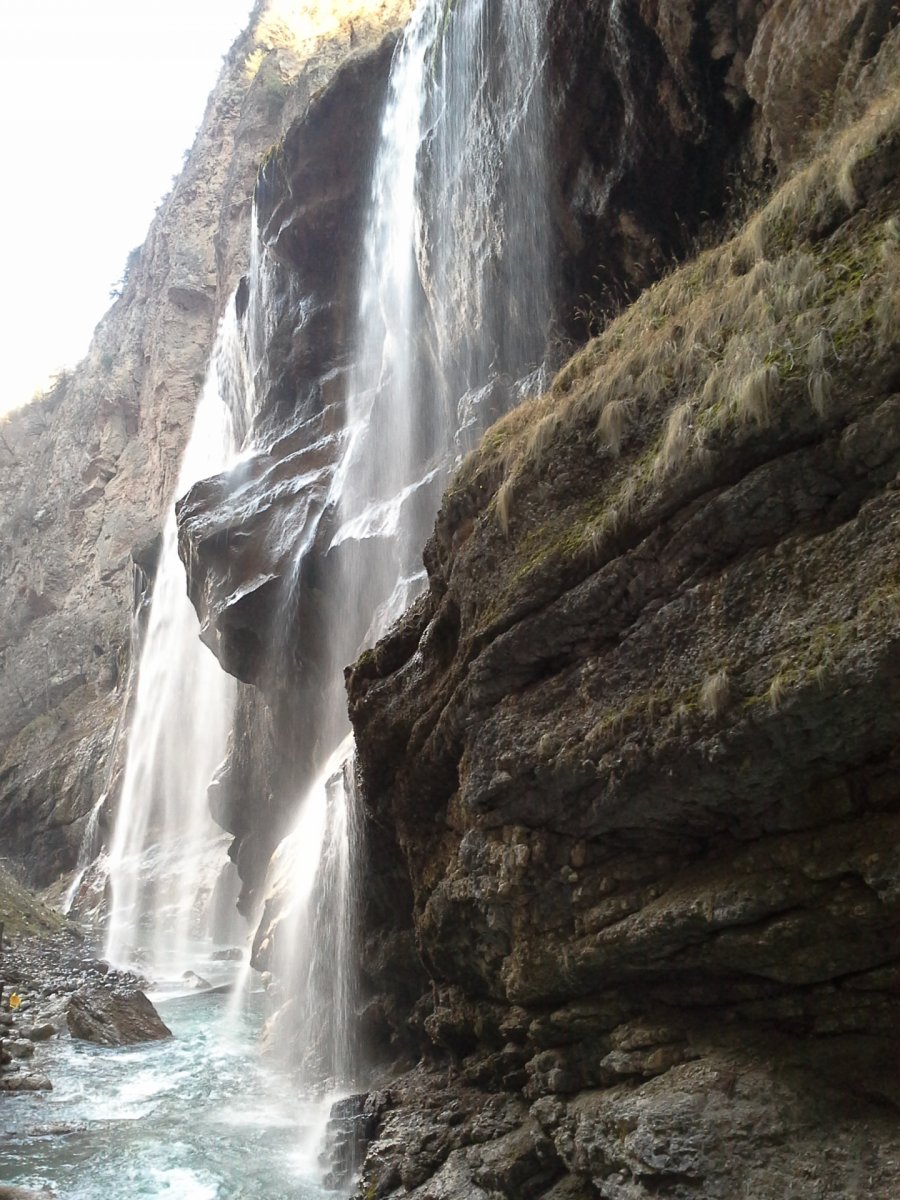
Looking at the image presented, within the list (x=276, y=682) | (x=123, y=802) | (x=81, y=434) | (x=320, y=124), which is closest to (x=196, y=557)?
(x=276, y=682)

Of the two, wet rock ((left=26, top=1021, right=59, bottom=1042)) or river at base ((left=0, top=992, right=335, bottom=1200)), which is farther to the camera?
wet rock ((left=26, top=1021, right=59, bottom=1042))

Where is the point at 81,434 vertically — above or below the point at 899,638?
above

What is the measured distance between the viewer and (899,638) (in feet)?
13.9

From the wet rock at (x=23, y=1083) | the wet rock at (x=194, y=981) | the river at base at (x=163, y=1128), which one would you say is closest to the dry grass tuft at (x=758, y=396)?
the river at base at (x=163, y=1128)

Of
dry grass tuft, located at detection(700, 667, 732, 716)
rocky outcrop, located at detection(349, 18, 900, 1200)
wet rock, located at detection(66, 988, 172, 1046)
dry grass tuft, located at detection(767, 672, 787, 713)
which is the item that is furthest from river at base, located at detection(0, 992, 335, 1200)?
dry grass tuft, located at detection(767, 672, 787, 713)

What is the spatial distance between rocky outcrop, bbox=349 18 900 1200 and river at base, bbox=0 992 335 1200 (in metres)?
2.10

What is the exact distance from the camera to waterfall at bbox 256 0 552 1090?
13.1 meters

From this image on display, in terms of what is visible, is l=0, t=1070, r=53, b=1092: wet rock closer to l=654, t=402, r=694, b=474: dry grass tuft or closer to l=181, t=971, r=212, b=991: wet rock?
l=181, t=971, r=212, b=991: wet rock

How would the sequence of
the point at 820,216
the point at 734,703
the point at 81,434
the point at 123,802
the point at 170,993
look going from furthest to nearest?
the point at 81,434 → the point at 123,802 → the point at 170,993 → the point at 820,216 → the point at 734,703

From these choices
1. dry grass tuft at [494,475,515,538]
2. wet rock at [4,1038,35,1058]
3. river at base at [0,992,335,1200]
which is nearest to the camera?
dry grass tuft at [494,475,515,538]

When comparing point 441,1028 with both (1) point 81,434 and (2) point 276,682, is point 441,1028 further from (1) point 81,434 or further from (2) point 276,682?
(1) point 81,434

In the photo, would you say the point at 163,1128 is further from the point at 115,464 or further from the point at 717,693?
the point at 115,464

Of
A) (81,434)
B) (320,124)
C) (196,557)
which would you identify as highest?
(81,434)

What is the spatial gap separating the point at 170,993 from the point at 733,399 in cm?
1880
